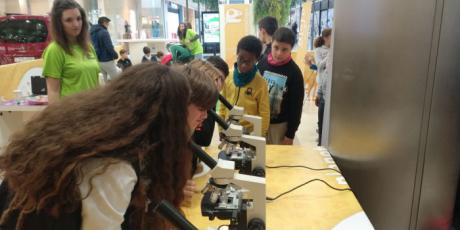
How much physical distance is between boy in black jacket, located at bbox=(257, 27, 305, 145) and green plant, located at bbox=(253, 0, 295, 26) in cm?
451

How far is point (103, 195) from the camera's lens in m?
0.66

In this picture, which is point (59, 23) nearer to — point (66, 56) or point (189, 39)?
point (66, 56)

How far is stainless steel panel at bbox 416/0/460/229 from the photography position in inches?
48.2

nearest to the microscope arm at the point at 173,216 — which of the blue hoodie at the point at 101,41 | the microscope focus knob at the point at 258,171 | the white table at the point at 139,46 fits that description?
the microscope focus knob at the point at 258,171

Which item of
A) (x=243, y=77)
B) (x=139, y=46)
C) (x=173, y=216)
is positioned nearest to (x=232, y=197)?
(x=173, y=216)

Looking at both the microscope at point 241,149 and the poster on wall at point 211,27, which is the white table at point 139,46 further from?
the microscope at point 241,149

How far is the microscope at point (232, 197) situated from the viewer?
905mm

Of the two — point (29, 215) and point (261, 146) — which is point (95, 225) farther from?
point (261, 146)

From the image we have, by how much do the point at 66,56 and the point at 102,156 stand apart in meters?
1.65

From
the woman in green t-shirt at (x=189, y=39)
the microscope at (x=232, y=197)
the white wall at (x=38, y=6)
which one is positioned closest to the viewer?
the microscope at (x=232, y=197)

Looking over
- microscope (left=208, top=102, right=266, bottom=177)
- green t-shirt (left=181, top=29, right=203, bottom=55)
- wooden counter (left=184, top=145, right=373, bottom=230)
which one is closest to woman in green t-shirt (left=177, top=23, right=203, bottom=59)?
green t-shirt (left=181, top=29, right=203, bottom=55)

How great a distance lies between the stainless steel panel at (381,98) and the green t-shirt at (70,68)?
1476 mm

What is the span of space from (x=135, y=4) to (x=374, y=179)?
30.8ft

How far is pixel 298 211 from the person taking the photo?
1.28 metres
